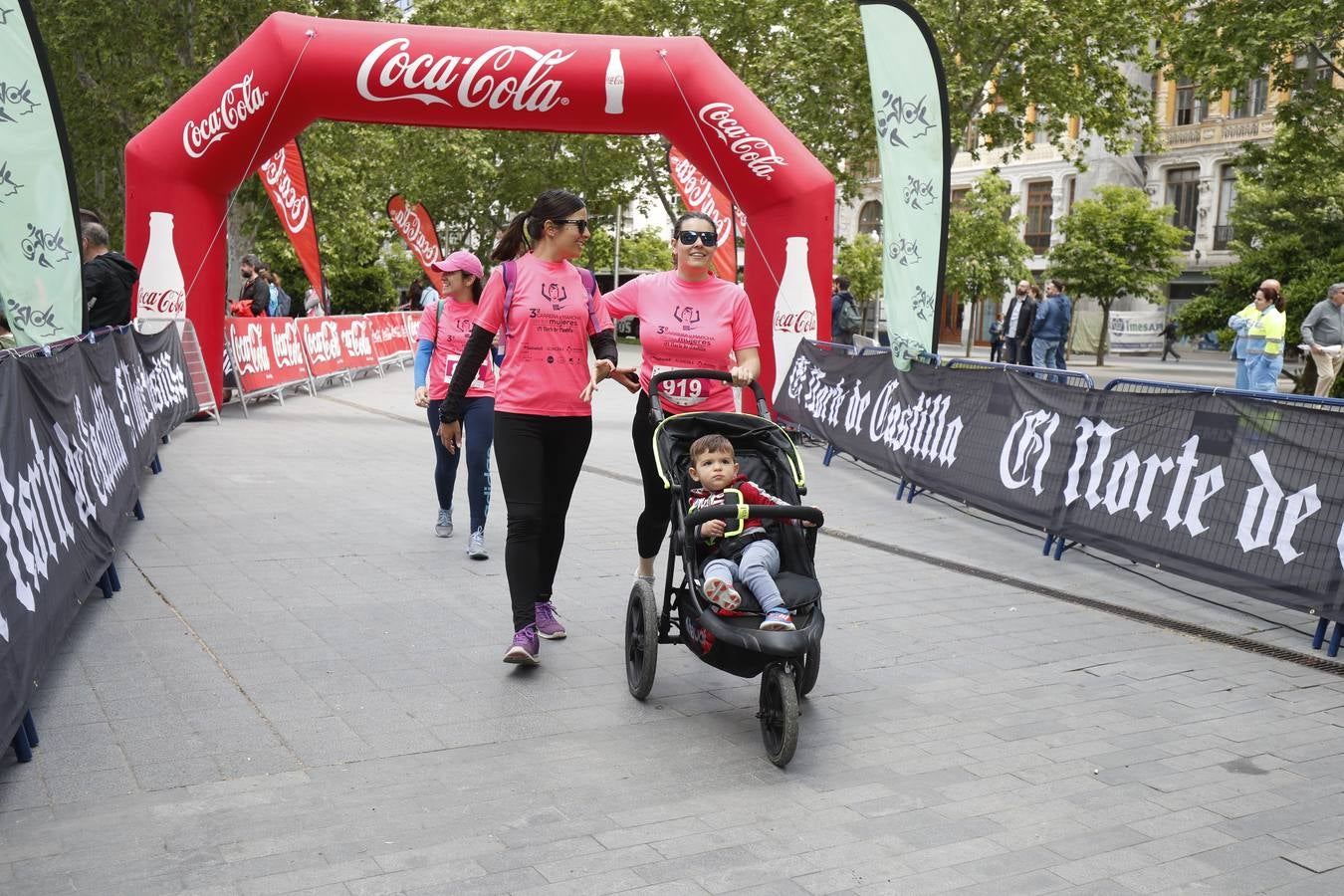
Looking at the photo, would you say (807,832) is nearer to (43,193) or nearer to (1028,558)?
(1028,558)

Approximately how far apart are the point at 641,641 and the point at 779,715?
0.89 m

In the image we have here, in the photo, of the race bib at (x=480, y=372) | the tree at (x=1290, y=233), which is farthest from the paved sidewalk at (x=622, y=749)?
the tree at (x=1290, y=233)

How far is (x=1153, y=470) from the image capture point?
24.9 ft

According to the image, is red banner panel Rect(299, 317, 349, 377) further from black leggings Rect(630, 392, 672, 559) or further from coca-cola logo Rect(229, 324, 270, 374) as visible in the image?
black leggings Rect(630, 392, 672, 559)

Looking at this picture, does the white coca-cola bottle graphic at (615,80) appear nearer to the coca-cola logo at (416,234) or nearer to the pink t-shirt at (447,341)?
the pink t-shirt at (447,341)

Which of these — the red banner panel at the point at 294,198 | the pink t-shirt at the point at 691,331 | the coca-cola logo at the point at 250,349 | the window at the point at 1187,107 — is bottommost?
the coca-cola logo at the point at 250,349

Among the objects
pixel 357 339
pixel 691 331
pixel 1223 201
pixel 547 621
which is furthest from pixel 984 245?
pixel 547 621

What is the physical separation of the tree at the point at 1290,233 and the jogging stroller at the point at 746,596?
20.9 m

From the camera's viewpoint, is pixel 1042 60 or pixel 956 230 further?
pixel 956 230

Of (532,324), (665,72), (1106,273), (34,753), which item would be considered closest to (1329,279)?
(1106,273)

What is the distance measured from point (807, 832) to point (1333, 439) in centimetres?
408

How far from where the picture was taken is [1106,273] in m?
38.6

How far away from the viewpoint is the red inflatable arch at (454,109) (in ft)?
42.8

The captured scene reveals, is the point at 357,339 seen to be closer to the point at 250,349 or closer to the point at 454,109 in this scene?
the point at 250,349
